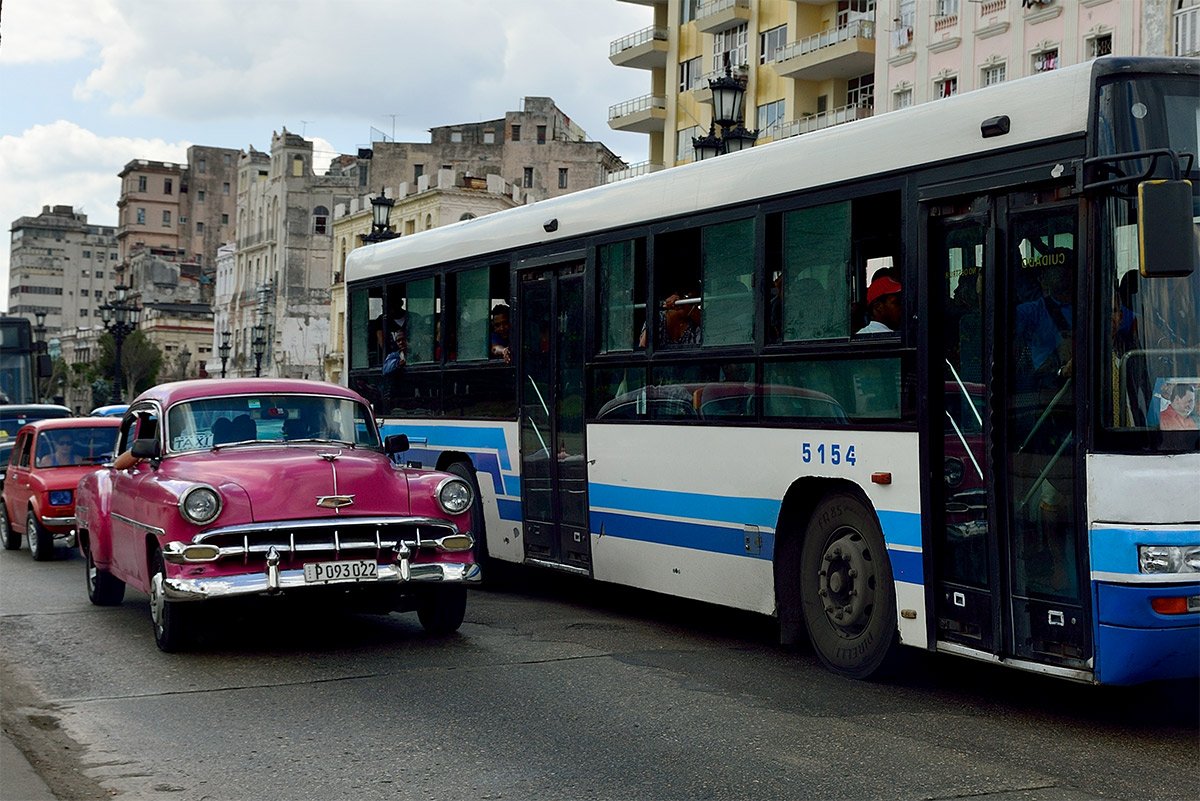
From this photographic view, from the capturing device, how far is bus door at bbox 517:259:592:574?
42.1ft

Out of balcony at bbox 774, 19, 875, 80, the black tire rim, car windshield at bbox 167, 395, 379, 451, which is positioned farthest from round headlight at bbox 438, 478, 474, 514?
balcony at bbox 774, 19, 875, 80

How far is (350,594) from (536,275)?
3895mm

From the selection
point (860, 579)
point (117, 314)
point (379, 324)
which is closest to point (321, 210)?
point (117, 314)

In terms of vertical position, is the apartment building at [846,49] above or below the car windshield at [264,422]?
above

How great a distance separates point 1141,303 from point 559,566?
632 centimetres

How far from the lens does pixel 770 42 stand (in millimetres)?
57688

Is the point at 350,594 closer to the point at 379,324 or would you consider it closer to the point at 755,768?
the point at 755,768

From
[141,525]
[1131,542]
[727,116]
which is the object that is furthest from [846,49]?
[1131,542]

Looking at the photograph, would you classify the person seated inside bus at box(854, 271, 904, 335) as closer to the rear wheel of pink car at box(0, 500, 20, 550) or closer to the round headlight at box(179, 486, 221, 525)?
the round headlight at box(179, 486, 221, 525)

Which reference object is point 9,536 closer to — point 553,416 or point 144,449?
point 144,449

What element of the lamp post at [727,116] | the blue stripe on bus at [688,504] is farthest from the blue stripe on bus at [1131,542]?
the lamp post at [727,116]

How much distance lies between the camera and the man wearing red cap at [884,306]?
30.0ft

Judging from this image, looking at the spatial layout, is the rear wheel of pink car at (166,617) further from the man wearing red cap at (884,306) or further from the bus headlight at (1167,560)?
the bus headlight at (1167,560)

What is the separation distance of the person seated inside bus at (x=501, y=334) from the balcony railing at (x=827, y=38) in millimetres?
40041
